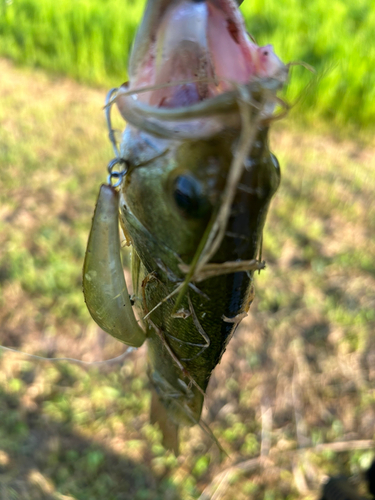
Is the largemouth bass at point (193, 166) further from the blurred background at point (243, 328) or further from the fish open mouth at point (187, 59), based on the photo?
the blurred background at point (243, 328)

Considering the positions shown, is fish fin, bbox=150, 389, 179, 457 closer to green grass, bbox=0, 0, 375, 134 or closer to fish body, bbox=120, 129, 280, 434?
fish body, bbox=120, 129, 280, 434

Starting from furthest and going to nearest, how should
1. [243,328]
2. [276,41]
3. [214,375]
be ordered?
[276,41] → [243,328] → [214,375]

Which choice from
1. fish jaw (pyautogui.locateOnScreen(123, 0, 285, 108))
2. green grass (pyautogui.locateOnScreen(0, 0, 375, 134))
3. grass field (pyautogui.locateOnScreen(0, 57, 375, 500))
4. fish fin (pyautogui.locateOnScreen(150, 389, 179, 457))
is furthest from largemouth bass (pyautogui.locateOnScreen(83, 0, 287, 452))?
green grass (pyautogui.locateOnScreen(0, 0, 375, 134))

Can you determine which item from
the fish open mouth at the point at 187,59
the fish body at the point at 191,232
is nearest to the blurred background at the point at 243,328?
the fish body at the point at 191,232

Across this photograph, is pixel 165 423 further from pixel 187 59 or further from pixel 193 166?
pixel 187 59

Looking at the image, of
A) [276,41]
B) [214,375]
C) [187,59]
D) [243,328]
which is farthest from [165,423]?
[276,41]

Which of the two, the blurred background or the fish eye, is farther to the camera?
the blurred background
